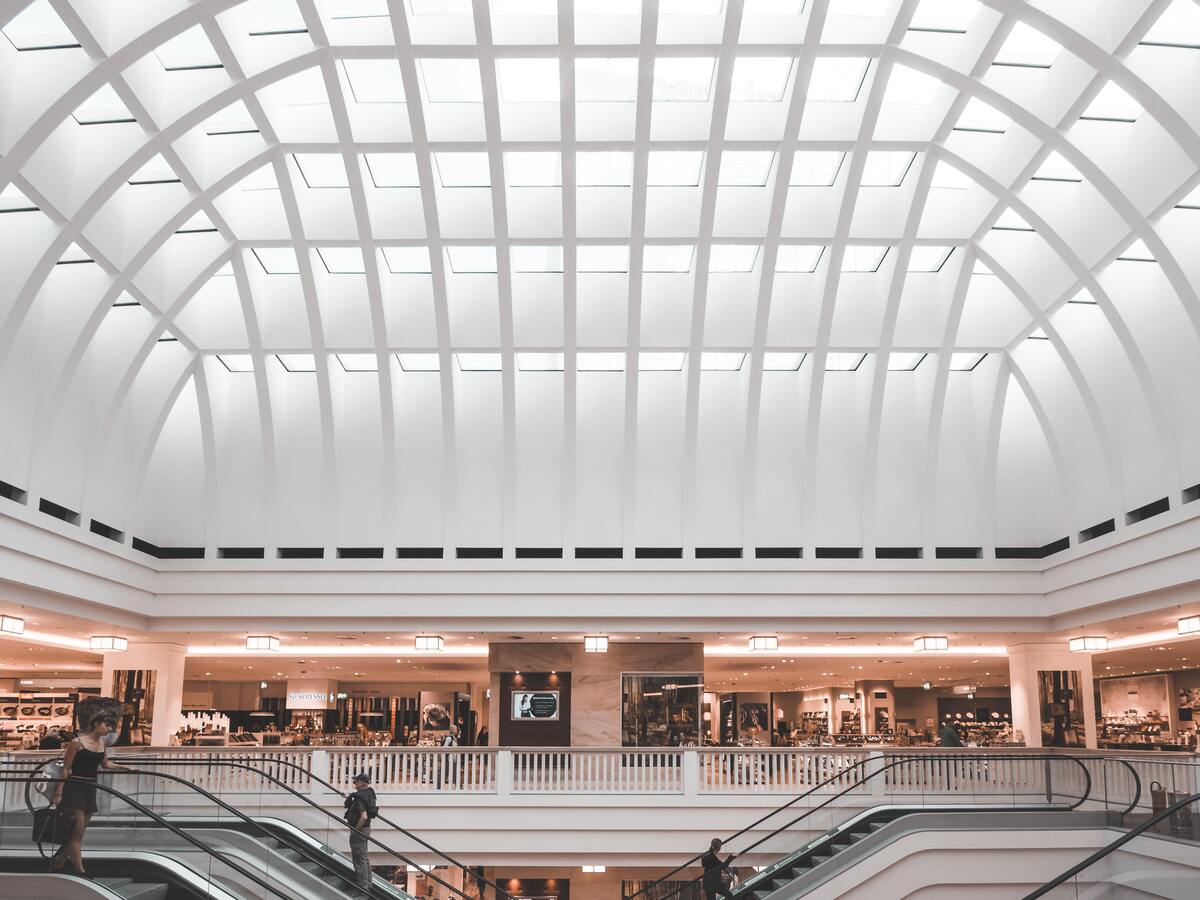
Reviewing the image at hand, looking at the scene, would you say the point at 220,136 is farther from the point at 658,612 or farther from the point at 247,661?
the point at 247,661

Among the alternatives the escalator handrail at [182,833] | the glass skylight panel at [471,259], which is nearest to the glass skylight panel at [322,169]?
the glass skylight panel at [471,259]

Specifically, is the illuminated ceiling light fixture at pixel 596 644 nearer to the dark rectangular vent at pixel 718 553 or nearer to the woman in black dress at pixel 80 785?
the dark rectangular vent at pixel 718 553

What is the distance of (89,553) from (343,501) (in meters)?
5.09

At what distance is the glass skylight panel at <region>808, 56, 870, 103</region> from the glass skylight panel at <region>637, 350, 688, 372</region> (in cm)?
620

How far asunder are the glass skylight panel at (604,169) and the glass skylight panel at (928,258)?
602 centimetres

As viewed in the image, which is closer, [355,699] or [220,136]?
[220,136]

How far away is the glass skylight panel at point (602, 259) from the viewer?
21.2 meters

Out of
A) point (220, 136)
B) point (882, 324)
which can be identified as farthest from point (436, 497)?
point (882, 324)

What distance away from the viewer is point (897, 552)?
23016 millimetres

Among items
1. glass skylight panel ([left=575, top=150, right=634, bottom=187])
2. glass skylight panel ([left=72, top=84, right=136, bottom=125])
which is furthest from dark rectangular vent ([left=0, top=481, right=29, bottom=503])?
glass skylight panel ([left=575, top=150, right=634, bottom=187])

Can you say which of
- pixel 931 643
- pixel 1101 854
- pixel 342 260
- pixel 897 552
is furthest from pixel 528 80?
pixel 931 643

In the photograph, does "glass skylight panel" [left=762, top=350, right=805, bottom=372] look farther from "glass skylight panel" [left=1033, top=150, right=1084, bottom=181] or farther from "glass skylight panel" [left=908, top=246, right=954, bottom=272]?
"glass skylight panel" [left=1033, top=150, right=1084, bottom=181]

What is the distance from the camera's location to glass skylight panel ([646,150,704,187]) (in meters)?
19.6

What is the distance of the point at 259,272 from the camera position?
21.6 m
